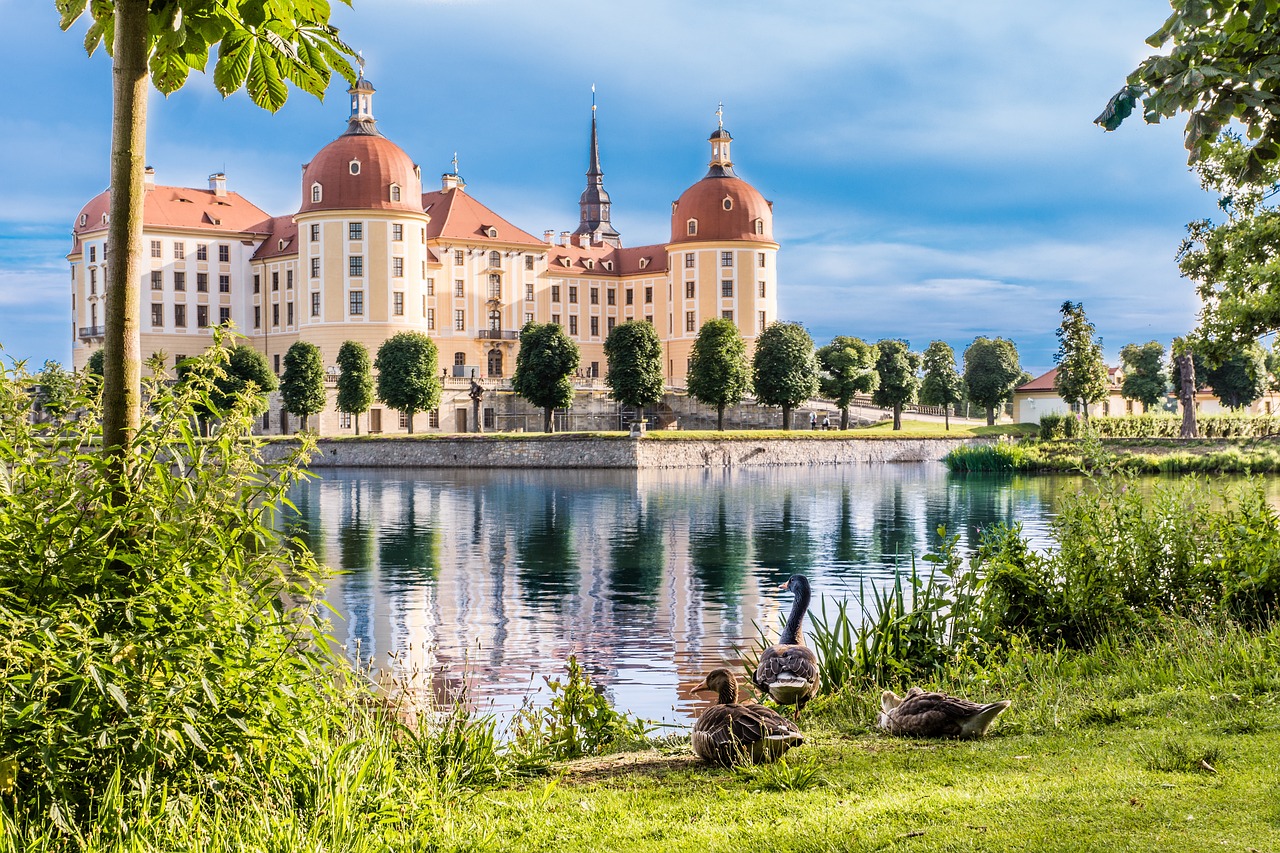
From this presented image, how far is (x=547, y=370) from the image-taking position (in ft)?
205

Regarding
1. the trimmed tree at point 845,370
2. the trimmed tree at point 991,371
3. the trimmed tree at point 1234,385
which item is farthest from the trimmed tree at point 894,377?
the trimmed tree at point 1234,385

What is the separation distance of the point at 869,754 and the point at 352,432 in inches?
2478

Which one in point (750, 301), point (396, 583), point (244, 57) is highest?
point (750, 301)

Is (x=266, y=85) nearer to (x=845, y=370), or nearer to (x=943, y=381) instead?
(x=845, y=370)

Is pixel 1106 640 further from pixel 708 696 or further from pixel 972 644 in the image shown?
pixel 708 696

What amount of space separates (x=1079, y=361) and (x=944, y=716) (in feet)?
197

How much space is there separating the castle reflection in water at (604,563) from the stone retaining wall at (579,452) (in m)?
10.2

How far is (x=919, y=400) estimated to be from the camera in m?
80.7

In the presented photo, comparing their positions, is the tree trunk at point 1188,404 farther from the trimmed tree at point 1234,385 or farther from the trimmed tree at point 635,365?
the trimmed tree at point 635,365

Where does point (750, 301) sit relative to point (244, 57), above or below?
above

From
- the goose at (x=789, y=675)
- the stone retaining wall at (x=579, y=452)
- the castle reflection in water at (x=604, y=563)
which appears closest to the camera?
the goose at (x=789, y=675)

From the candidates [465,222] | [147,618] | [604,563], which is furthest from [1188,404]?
[147,618]

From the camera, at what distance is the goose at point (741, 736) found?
5129 mm

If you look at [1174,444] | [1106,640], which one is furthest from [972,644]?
[1174,444]
